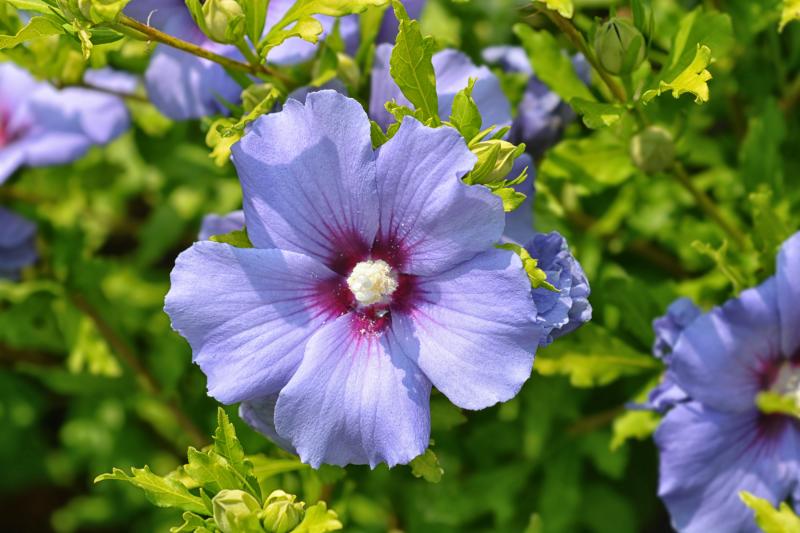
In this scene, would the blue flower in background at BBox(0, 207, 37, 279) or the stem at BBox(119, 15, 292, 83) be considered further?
the blue flower in background at BBox(0, 207, 37, 279)

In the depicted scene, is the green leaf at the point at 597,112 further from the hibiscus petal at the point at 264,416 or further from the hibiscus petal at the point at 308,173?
the hibiscus petal at the point at 264,416

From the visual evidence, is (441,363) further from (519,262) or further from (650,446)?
(650,446)

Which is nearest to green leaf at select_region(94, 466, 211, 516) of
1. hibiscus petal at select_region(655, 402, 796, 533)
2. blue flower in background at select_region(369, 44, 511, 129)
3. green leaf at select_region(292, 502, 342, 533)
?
green leaf at select_region(292, 502, 342, 533)

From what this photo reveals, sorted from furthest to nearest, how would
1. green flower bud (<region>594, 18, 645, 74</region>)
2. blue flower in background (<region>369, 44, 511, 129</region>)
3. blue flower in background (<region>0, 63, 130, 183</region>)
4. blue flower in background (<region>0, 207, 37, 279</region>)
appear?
blue flower in background (<region>0, 207, 37, 279</region>)
blue flower in background (<region>0, 63, 130, 183</region>)
blue flower in background (<region>369, 44, 511, 129</region>)
green flower bud (<region>594, 18, 645, 74</region>)

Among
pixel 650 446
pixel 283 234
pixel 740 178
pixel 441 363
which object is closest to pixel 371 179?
pixel 283 234

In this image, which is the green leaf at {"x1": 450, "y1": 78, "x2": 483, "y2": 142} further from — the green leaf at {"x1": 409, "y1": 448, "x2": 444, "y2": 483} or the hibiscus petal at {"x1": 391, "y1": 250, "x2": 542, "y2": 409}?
the green leaf at {"x1": 409, "y1": 448, "x2": 444, "y2": 483}

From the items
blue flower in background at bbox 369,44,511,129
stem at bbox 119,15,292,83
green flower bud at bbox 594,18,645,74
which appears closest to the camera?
stem at bbox 119,15,292,83

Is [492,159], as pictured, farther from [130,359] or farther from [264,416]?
[130,359]
